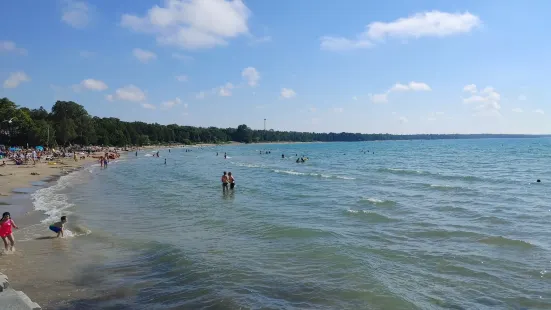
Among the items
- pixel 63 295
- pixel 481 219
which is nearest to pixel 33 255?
pixel 63 295

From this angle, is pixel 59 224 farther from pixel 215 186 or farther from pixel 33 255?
pixel 215 186

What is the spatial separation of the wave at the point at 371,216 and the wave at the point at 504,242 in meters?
4.46

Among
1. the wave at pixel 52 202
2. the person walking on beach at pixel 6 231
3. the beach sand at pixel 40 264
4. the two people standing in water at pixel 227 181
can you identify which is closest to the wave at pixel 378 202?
the two people standing in water at pixel 227 181

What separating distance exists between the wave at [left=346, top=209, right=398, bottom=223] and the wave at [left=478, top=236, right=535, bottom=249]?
446 centimetres

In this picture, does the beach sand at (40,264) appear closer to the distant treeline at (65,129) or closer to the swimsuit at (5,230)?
the swimsuit at (5,230)

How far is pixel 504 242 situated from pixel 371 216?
6242 millimetres

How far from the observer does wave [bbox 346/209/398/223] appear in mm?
18969

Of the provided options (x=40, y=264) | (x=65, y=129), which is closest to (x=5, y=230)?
(x=40, y=264)

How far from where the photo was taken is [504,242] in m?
14.8

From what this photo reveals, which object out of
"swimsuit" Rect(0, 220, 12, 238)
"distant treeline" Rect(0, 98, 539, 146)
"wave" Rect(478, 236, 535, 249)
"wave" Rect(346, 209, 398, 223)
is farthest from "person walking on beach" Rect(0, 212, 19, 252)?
"distant treeline" Rect(0, 98, 539, 146)

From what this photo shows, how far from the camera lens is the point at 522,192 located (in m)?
28.5

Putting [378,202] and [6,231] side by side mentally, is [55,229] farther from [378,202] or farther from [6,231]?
[378,202]

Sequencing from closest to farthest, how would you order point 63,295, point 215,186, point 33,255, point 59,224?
1. point 63,295
2. point 33,255
3. point 59,224
4. point 215,186

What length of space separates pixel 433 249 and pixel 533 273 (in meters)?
3.09
